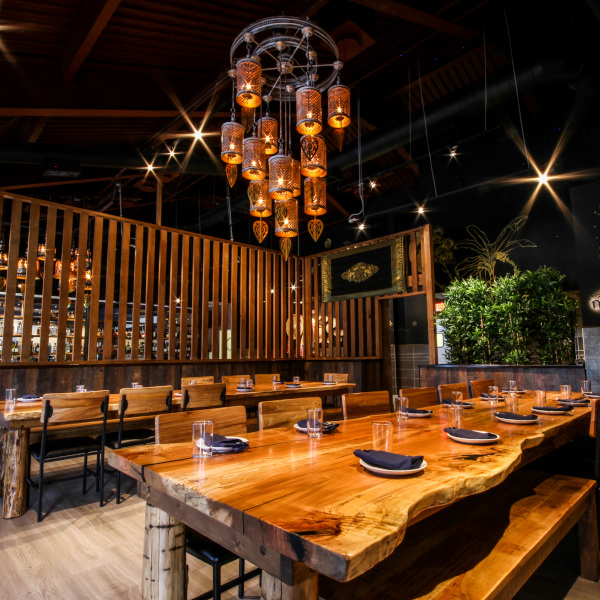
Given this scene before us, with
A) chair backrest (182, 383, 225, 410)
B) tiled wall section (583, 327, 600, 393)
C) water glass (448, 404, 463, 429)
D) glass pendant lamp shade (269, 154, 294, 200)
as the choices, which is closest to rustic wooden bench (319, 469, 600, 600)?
water glass (448, 404, 463, 429)

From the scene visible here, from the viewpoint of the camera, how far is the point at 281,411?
2.38m

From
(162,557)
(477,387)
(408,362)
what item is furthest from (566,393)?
(408,362)

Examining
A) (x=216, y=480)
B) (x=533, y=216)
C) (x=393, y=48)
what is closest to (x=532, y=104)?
(x=533, y=216)

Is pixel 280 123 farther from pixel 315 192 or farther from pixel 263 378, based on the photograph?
pixel 263 378

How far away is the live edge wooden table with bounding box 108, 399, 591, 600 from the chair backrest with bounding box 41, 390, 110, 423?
6.03 ft

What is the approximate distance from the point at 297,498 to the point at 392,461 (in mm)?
368

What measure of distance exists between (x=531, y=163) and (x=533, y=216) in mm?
946

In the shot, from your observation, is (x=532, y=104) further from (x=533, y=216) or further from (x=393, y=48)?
(x=393, y=48)

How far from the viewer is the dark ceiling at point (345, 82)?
165 inches

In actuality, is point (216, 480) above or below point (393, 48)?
below

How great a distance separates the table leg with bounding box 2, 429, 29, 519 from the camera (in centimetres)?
304

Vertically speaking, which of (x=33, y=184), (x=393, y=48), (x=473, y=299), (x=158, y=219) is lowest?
(x=473, y=299)

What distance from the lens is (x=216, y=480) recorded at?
1.26 metres

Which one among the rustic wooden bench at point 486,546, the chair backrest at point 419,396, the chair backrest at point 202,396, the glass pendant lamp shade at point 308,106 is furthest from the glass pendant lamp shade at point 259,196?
the rustic wooden bench at point 486,546
